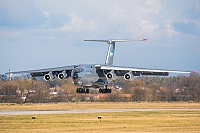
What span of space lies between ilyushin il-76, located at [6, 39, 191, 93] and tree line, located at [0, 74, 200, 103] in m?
8.36

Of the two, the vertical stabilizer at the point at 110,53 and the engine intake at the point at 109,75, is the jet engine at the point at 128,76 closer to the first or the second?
the engine intake at the point at 109,75

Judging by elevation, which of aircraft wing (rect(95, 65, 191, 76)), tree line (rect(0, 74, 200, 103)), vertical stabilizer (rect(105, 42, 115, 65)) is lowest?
tree line (rect(0, 74, 200, 103))

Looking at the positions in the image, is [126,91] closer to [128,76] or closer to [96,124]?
[128,76]

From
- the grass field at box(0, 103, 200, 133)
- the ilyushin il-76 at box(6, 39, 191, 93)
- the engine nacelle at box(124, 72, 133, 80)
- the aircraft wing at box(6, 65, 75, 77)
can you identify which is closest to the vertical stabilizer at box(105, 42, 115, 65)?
the ilyushin il-76 at box(6, 39, 191, 93)

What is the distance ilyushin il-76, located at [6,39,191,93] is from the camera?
148 feet

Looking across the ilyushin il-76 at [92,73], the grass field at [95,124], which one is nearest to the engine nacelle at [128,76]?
the ilyushin il-76 at [92,73]

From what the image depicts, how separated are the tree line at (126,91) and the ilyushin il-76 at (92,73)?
8363 millimetres

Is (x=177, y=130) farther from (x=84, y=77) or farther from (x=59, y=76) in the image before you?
(x=59, y=76)

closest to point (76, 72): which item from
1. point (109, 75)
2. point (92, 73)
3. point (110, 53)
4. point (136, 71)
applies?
point (92, 73)

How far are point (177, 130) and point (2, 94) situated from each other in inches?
1470

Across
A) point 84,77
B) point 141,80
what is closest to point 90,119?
point 84,77

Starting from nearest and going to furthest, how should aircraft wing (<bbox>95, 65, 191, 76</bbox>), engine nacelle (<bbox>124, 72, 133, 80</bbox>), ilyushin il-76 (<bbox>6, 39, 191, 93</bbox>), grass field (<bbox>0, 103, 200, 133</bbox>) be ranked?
grass field (<bbox>0, 103, 200, 133</bbox>), ilyushin il-76 (<bbox>6, 39, 191, 93</bbox>), aircraft wing (<bbox>95, 65, 191, 76</bbox>), engine nacelle (<bbox>124, 72, 133, 80</bbox>)

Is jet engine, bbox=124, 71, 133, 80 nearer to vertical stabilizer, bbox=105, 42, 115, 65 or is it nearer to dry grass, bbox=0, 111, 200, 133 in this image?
vertical stabilizer, bbox=105, 42, 115, 65

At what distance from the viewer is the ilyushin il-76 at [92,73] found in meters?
45.0
